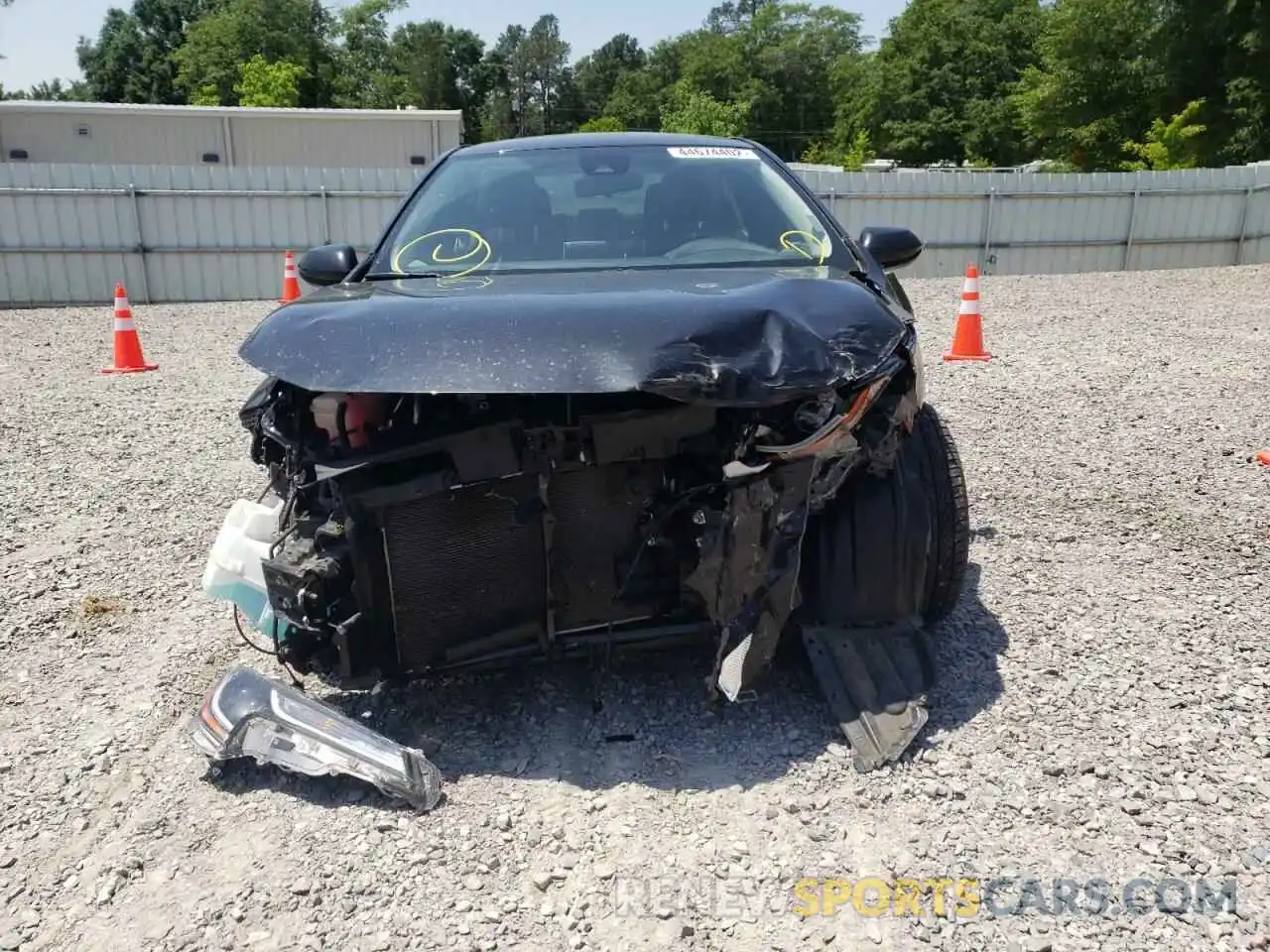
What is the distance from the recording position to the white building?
1994cm

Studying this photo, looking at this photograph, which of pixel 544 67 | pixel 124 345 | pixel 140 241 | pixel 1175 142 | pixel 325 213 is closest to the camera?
pixel 124 345

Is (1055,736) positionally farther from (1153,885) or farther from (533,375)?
(533,375)

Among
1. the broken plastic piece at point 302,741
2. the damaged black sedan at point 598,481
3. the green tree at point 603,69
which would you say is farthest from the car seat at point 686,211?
the green tree at point 603,69

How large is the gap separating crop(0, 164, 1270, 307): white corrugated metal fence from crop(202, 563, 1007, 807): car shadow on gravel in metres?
10.7

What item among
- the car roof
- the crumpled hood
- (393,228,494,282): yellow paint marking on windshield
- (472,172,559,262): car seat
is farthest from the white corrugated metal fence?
the crumpled hood

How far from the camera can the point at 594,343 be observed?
2.22m

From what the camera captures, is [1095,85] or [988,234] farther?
[1095,85]

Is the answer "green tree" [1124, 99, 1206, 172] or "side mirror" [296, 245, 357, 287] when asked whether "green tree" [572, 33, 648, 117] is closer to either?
"green tree" [1124, 99, 1206, 172]

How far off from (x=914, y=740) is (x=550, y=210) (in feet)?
6.82

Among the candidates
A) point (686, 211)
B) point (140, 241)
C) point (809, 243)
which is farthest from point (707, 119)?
point (809, 243)

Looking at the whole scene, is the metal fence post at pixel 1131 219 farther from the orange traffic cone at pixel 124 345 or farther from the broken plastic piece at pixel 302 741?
the broken plastic piece at pixel 302 741

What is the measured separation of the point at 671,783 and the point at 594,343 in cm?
113

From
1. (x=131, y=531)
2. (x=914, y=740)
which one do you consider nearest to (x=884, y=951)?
(x=914, y=740)

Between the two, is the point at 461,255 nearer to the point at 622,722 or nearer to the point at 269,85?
the point at 622,722
